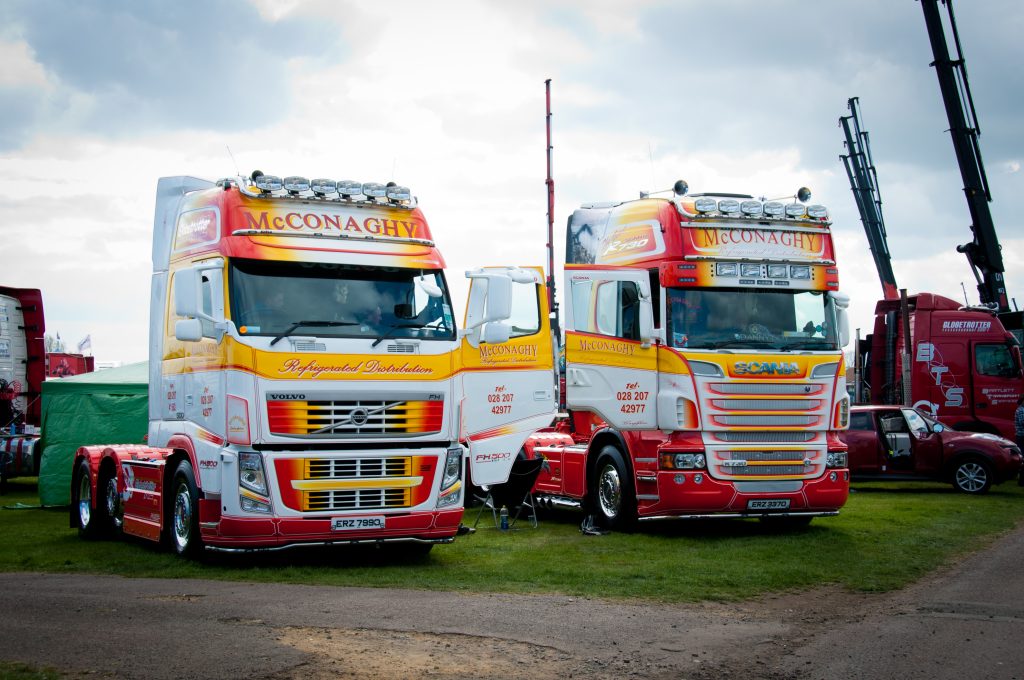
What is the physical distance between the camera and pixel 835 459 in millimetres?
15211

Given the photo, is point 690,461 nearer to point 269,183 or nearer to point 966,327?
point 269,183

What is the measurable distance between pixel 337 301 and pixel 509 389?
5103mm

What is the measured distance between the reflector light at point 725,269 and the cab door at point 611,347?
0.88m

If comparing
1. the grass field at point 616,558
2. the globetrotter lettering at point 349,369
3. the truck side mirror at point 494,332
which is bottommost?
the grass field at point 616,558

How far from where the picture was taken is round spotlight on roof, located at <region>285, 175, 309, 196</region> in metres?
12.2

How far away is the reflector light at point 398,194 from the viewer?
494 inches

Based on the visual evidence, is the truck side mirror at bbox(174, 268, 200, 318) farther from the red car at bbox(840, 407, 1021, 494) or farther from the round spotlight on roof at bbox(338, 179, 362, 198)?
the red car at bbox(840, 407, 1021, 494)

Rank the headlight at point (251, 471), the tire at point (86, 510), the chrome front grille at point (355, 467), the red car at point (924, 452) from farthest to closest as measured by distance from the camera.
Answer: the red car at point (924, 452), the tire at point (86, 510), the chrome front grille at point (355, 467), the headlight at point (251, 471)

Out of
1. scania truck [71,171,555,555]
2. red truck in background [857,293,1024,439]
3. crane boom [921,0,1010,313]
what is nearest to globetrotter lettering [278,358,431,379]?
scania truck [71,171,555,555]

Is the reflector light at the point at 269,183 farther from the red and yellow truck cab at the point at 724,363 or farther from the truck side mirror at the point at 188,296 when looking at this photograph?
the red and yellow truck cab at the point at 724,363

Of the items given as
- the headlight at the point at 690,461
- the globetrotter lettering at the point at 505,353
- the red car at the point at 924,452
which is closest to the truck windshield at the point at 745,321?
the headlight at the point at 690,461

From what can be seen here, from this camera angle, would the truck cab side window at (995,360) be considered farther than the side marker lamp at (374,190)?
Yes

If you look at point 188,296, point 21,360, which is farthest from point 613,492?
point 21,360

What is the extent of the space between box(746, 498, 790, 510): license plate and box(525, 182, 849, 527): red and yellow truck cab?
16mm
